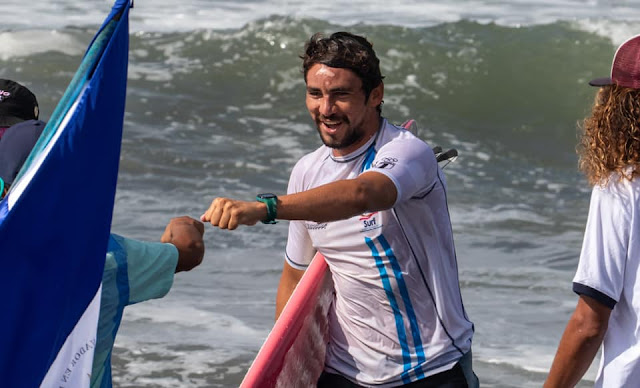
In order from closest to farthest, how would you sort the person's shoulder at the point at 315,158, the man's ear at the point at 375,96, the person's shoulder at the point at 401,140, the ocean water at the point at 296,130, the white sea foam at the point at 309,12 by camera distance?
the person's shoulder at the point at 401,140
the man's ear at the point at 375,96
the person's shoulder at the point at 315,158
the ocean water at the point at 296,130
the white sea foam at the point at 309,12

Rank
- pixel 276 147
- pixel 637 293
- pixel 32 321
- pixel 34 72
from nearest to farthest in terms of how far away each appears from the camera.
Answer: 1. pixel 32 321
2. pixel 637 293
3. pixel 276 147
4. pixel 34 72

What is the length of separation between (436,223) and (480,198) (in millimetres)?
8486

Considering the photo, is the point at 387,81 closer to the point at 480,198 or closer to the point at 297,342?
the point at 480,198

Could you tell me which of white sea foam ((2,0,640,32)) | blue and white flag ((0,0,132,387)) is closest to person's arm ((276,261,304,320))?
blue and white flag ((0,0,132,387))

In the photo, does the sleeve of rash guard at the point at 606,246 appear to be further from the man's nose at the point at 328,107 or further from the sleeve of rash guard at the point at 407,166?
the man's nose at the point at 328,107

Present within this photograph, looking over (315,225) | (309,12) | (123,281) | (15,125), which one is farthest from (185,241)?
Answer: (309,12)

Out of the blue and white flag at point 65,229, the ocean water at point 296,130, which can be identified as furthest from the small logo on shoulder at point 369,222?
the ocean water at point 296,130

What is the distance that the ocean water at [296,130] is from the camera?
303 inches

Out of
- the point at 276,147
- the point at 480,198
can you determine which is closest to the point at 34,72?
the point at 276,147

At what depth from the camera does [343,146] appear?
3629 millimetres

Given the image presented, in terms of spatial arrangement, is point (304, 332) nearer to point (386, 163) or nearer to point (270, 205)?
point (386, 163)

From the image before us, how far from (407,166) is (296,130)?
452 inches

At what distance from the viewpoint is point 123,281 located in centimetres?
283

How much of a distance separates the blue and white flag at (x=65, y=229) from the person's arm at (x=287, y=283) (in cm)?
165
